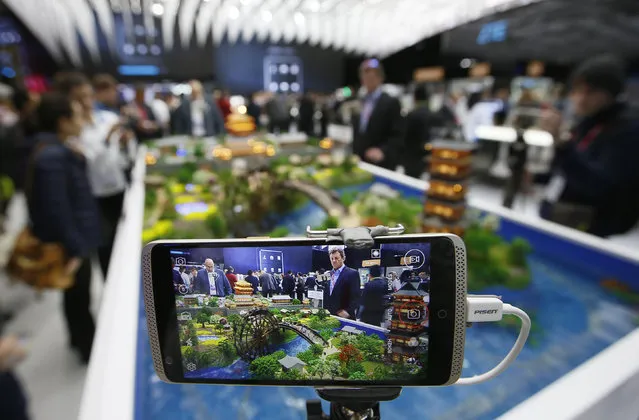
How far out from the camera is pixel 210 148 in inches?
162

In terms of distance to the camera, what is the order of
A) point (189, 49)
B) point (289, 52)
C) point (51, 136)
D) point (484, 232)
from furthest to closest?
1. point (289, 52)
2. point (189, 49)
3. point (484, 232)
4. point (51, 136)

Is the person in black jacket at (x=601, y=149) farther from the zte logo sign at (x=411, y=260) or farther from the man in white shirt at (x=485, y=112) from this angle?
the man in white shirt at (x=485, y=112)

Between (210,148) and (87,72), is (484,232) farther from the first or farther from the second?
(87,72)

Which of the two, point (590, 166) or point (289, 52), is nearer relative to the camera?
point (590, 166)

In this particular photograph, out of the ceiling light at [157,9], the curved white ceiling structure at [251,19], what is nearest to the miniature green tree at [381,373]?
the curved white ceiling structure at [251,19]

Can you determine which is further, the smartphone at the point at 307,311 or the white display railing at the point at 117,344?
the white display railing at the point at 117,344

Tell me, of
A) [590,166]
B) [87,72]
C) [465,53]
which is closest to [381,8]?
[465,53]

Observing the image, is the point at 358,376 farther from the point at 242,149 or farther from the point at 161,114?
the point at 161,114

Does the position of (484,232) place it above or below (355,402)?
below

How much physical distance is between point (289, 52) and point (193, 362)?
13.1 metres

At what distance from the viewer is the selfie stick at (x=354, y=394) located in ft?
1.98

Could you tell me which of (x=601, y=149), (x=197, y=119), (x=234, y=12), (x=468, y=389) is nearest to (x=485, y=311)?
(x=468, y=389)

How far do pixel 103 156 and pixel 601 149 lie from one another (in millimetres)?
2765

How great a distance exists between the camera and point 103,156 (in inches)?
98.0
